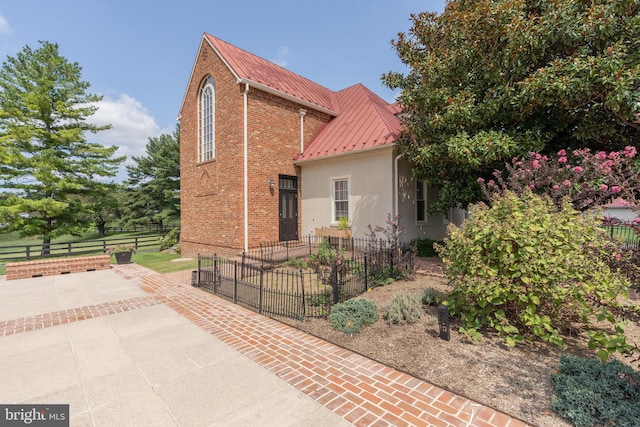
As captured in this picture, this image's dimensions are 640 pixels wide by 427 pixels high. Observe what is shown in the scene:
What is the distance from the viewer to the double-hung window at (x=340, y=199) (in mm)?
11574

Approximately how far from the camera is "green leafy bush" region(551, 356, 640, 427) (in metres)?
2.41

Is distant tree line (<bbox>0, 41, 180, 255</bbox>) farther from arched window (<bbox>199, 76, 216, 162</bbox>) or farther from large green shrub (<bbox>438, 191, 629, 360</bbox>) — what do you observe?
large green shrub (<bbox>438, 191, 629, 360</bbox>)

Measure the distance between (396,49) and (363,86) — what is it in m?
5.93

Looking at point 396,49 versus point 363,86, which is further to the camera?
point 363,86

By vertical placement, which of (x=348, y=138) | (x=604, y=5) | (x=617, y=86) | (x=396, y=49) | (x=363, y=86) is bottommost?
(x=617, y=86)

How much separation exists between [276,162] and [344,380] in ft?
33.0

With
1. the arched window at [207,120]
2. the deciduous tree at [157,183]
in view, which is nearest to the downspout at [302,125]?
the arched window at [207,120]

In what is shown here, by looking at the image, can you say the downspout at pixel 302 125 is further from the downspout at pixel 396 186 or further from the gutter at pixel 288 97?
the downspout at pixel 396 186

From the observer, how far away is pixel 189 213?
566 inches

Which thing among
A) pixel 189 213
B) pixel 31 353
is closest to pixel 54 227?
pixel 189 213

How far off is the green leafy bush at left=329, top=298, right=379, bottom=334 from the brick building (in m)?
5.74

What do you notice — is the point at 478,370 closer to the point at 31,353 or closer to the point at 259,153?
the point at 31,353

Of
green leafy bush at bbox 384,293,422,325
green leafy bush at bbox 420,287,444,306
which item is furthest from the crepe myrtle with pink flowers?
green leafy bush at bbox 384,293,422,325

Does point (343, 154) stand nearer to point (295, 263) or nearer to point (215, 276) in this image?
point (295, 263)
